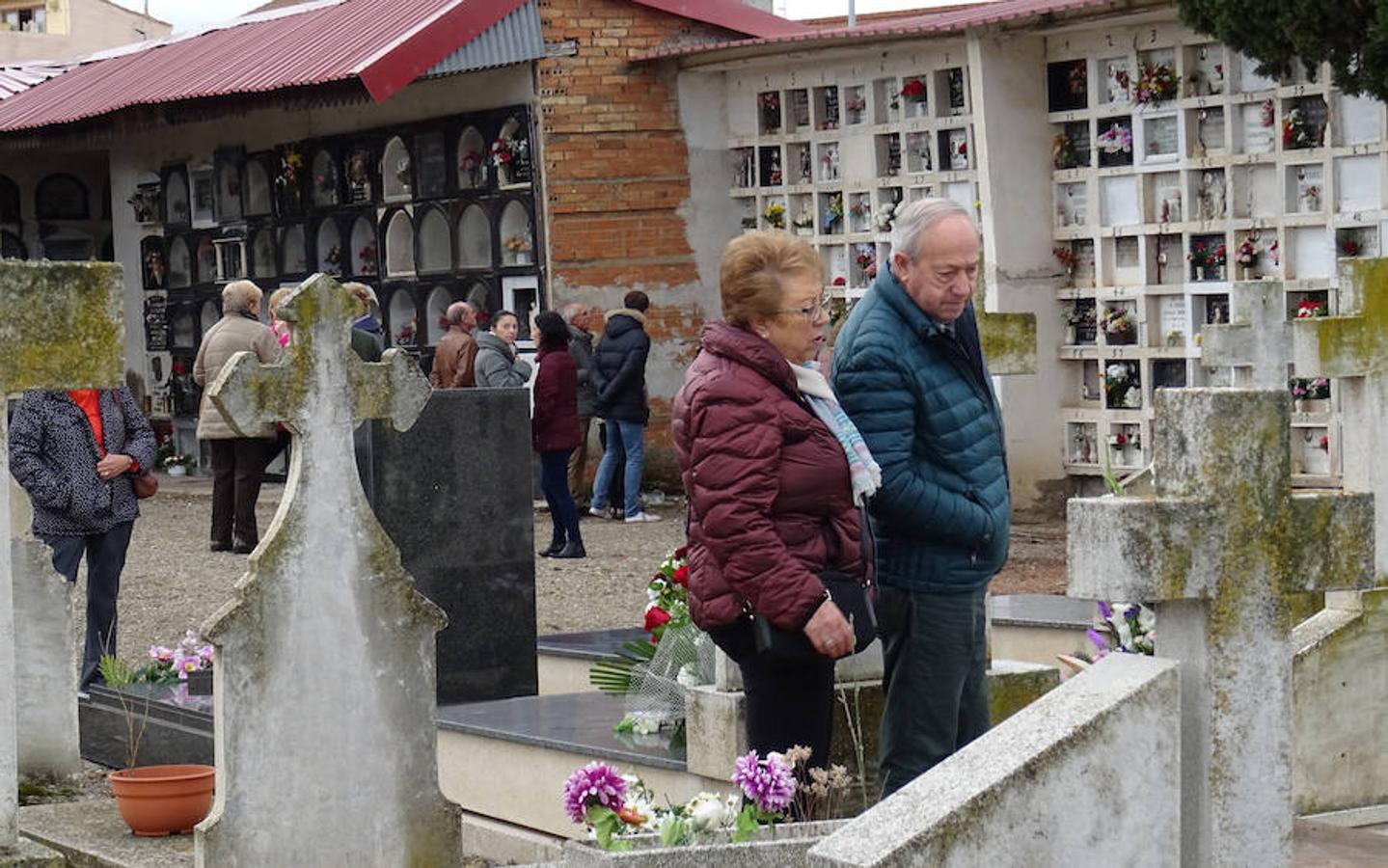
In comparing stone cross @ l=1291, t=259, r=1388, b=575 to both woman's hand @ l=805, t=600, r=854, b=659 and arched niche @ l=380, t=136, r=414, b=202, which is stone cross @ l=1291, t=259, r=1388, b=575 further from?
arched niche @ l=380, t=136, r=414, b=202

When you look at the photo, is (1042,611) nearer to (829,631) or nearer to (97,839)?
(97,839)

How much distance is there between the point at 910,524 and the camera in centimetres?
499

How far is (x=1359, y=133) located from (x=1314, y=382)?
4.35ft

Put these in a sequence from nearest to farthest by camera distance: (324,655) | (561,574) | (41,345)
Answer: (41,345)
(324,655)
(561,574)

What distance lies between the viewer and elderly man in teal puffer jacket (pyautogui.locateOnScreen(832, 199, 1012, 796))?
495 centimetres

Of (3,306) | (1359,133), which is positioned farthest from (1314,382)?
(3,306)

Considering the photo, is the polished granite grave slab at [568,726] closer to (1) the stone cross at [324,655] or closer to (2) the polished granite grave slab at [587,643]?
(2) the polished granite grave slab at [587,643]

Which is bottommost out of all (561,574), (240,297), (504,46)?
(561,574)

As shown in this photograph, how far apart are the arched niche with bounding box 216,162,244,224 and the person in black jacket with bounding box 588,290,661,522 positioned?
18.0 ft

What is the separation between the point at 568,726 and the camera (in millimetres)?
7035

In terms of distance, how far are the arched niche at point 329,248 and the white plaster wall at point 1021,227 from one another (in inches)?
236

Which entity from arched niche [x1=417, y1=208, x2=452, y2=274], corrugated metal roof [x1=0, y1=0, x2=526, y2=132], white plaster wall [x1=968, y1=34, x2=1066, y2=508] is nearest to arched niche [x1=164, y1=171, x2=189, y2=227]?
corrugated metal roof [x1=0, y1=0, x2=526, y2=132]

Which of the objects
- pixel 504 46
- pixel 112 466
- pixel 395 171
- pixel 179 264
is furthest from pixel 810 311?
pixel 179 264

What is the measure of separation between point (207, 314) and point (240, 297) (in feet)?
20.8
